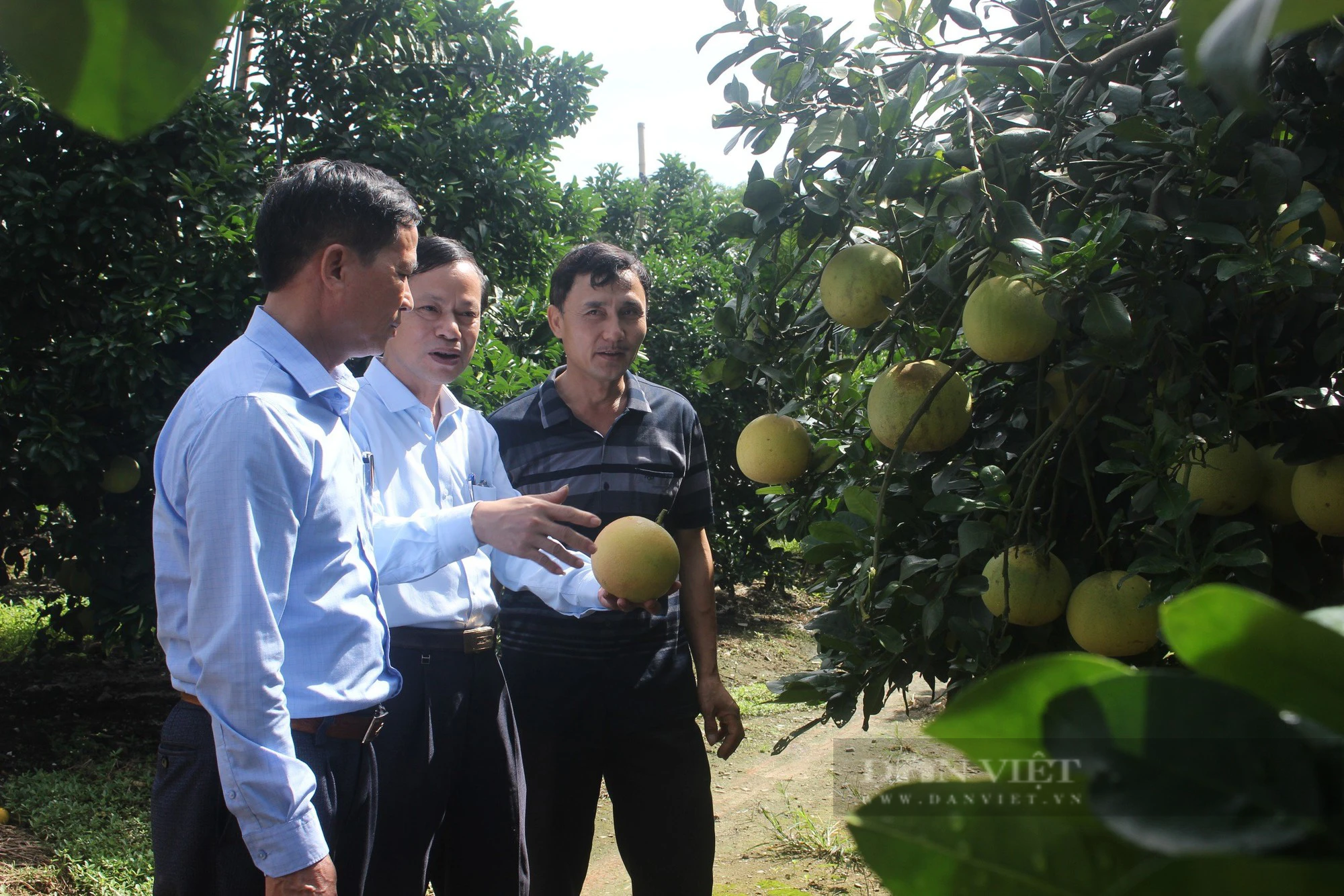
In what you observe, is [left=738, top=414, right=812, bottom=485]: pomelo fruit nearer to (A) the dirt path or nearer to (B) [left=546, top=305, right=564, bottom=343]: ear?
(A) the dirt path

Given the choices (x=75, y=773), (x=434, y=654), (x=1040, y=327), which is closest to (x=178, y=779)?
(x=434, y=654)

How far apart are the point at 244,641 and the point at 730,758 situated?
11.8ft

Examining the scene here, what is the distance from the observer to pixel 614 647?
2.47 m

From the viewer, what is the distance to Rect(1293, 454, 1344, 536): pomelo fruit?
4.15ft

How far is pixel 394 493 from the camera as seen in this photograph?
229 centimetres

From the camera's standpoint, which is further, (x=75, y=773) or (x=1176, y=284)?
(x=75, y=773)

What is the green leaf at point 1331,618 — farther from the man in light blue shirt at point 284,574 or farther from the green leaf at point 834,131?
the man in light blue shirt at point 284,574

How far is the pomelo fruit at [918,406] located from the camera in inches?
57.2

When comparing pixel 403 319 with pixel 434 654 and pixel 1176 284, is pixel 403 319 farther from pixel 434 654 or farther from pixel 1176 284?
pixel 1176 284

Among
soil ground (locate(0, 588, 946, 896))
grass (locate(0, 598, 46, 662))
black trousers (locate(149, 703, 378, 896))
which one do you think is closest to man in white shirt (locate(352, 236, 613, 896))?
black trousers (locate(149, 703, 378, 896))

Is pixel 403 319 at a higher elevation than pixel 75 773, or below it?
higher

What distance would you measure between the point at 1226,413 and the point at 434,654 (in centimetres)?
158

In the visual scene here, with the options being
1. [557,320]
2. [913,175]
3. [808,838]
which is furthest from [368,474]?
[808,838]

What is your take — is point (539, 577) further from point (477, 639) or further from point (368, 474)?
point (368, 474)
